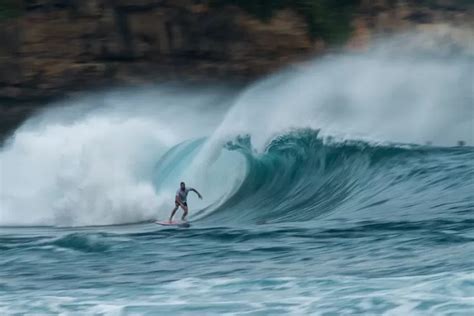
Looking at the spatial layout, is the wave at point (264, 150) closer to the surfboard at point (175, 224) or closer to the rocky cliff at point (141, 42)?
the rocky cliff at point (141, 42)

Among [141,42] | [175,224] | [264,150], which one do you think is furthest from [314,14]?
[175,224]

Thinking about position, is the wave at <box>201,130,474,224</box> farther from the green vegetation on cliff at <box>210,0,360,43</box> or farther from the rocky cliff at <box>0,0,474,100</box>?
the green vegetation on cliff at <box>210,0,360,43</box>

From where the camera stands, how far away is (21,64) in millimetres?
24641

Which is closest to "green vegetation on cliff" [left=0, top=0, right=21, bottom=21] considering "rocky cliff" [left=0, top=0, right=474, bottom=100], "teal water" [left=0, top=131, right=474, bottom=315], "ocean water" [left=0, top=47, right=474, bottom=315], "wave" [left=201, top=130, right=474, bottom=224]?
"rocky cliff" [left=0, top=0, right=474, bottom=100]

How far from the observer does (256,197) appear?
17047 millimetres

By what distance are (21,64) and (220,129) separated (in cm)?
660

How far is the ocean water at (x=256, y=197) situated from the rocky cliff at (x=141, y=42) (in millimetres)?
536

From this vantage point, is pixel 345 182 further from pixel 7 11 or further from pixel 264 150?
pixel 7 11

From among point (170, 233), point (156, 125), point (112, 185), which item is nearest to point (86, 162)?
point (112, 185)

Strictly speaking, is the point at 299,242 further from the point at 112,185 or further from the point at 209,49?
the point at 209,49

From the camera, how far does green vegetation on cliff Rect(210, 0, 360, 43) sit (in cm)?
2542

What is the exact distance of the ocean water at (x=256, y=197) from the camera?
986 cm

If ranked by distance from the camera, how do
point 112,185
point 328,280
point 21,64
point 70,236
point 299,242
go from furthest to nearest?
point 21,64 < point 112,185 < point 70,236 < point 299,242 < point 328,280

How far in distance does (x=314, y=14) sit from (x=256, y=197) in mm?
9394
